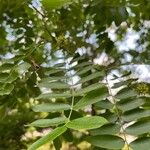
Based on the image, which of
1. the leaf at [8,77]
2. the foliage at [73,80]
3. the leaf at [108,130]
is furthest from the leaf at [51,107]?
the leaf at [8,77]

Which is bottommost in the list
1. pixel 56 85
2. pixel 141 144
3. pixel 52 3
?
→ pixel 141 144

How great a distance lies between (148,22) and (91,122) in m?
1.75

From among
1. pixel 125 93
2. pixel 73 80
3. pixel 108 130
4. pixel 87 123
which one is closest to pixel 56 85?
pixel 73 80

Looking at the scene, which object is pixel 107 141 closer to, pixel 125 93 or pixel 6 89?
pixel 125 93

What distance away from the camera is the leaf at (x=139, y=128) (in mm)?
957

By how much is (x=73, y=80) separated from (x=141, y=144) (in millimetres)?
413

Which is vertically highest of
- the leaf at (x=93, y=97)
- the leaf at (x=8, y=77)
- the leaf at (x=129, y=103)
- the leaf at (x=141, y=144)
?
the leaf at (x=8, y=77)

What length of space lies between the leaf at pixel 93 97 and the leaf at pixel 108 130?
0.20 ft

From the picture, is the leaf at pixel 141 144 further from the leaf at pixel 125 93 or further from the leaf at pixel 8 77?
the leaf at pixel 8 77

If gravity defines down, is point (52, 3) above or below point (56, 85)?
above

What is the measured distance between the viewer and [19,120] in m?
2.88

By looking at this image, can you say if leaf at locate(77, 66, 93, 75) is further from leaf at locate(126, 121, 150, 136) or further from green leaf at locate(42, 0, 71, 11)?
leaf at locate(126, 121, 150, 136)

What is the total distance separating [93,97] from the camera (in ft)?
3.36

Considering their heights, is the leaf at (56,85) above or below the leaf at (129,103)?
above
